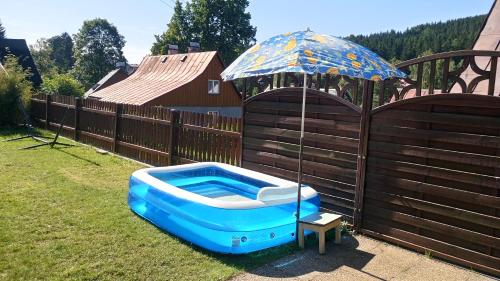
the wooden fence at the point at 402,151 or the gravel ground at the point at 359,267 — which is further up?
the wooden fence at the point at 402,151

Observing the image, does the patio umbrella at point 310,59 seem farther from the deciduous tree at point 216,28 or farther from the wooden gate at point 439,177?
the deciduous tree at point 216,28

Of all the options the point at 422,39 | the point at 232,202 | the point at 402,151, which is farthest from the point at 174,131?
the point at 422,39

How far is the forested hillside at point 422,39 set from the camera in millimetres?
70250

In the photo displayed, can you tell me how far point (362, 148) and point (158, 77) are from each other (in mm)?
26032

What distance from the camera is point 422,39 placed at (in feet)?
262

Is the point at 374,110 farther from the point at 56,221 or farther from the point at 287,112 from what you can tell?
the point at 56,221

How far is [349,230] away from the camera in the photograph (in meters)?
6.15

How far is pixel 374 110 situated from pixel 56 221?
4.84 m

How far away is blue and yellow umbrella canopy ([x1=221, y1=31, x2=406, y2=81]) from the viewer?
4.60 meters

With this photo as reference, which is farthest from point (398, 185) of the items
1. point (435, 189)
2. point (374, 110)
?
point (374, 110)

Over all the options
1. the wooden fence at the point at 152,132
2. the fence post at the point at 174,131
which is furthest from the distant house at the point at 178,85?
the fence post at the point at 174,131

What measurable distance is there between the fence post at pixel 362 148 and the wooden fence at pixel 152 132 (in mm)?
2850

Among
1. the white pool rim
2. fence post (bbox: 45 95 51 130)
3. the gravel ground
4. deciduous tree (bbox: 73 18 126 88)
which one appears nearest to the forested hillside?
deciduous tree (bbox: 73 18 126 88)

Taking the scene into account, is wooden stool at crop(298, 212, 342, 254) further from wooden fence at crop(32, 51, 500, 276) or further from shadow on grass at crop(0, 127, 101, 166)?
shadow on grass at crop(0, 127, 101, 166)
